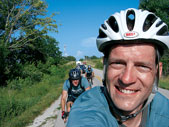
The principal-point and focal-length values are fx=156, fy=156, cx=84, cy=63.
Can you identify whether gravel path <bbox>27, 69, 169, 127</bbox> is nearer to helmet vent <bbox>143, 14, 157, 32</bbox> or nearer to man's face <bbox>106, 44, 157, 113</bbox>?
man's face <bbox>106, 44, 157, 113</bbox>

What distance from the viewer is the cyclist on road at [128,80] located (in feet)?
5.09

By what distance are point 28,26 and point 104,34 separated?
1616 centimetres

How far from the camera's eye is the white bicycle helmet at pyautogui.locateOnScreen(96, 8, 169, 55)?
1.61 metres

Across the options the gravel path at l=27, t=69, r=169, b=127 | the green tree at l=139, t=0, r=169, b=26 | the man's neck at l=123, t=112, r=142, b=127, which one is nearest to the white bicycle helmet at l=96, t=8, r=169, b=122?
the man's neck at l=123, t=112, r=142, b=127

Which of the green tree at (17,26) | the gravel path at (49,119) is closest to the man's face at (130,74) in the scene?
the gravel path at (49,119)

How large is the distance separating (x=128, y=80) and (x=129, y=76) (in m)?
0.04

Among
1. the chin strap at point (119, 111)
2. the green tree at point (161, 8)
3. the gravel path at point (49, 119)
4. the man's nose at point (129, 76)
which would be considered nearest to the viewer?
the man's nose at point (129, 76)

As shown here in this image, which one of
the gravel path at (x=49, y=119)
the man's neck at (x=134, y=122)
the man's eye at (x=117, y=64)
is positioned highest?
the man's eye at (x=117, y=64)

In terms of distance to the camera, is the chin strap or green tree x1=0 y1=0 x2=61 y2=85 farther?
green tree x1=0 y1=0 x2=61 y2=85

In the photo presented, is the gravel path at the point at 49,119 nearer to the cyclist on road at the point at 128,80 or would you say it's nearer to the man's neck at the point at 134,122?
the man's neck at the point at 134,122

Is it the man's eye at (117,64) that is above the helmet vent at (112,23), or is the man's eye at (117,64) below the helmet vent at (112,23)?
below

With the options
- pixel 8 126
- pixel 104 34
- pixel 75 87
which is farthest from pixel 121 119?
pixel 8 126

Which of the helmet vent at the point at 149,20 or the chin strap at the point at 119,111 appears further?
the helmet vent at the point at 149,20

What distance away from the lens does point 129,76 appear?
1.55 metres
